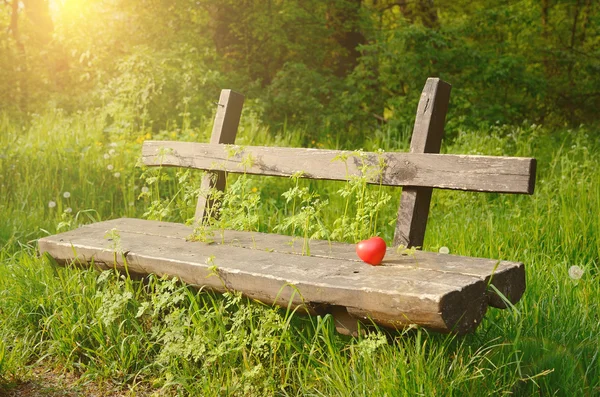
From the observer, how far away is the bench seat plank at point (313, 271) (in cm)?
234

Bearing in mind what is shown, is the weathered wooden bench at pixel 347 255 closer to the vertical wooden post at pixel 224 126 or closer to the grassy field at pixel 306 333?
the vertical wooden post at pixel 224 126

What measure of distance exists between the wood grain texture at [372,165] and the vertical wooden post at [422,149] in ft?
0.27

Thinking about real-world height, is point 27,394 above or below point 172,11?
below

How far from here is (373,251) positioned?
277 centimetres

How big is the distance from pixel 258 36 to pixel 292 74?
1089 mm

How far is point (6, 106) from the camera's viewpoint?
1097cm

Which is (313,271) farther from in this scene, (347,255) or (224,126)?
(224,126)

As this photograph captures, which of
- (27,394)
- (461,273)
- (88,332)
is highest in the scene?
(461,273)

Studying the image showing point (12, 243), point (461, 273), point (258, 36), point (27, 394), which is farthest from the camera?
point (258, 36)

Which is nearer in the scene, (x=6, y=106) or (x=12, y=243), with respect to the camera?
(x=12, y=243)

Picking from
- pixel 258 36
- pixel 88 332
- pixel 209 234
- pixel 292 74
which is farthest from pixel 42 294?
pixel 258 36

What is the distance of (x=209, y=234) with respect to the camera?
3514mm

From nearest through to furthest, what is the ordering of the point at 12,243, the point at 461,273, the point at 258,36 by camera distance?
the point at 461,273 → the point at 12,243 → the point at 258,36

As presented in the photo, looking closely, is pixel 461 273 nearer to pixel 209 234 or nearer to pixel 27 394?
pixel 209 234
